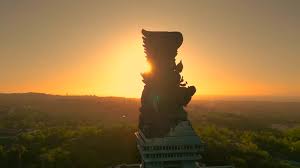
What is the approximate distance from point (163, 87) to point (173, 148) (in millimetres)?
6810

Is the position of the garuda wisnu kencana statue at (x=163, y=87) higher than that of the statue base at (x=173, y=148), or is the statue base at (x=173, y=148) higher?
the garuda wisnu kencana statue at (x=163, y=87)

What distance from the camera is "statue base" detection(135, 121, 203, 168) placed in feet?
148

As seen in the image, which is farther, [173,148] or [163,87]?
[163,87]

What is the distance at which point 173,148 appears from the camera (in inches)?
1790

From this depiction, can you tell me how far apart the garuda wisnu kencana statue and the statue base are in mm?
701

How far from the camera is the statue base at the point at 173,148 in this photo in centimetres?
4506

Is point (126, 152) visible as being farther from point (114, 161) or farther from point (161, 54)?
point (161, 54)

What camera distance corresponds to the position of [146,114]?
155 ft

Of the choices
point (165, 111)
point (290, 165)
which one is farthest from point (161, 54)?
point (290, 165)

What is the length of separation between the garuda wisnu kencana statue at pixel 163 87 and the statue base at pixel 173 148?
2.30 ft

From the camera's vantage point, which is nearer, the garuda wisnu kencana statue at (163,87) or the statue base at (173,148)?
the statue base at (173,148)

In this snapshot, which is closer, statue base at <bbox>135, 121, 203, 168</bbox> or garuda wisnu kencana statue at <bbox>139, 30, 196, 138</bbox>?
statue base at <bbox>135, 121, 203, 168</bbox>

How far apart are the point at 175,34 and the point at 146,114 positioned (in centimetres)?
955

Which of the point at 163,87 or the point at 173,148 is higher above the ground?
the point at 163,87
